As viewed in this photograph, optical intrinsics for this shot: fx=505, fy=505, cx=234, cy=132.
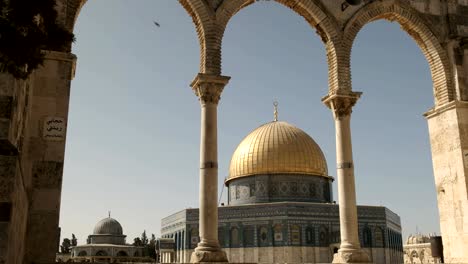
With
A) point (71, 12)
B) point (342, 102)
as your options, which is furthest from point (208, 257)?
point (71, 12)

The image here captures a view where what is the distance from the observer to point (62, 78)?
9.16 metres

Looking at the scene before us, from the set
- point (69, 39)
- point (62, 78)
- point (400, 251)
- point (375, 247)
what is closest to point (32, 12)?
point (69, 39)

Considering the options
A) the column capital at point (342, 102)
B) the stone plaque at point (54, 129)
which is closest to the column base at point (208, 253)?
the stone plaque at point (54, 129)

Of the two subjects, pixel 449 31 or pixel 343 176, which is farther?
pixel 449 31

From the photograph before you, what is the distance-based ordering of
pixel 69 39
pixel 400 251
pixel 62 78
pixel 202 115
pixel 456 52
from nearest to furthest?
pixel 69 39 < pixel 62 78 < pixel 202 115 < pixel 456 52 < pixel 400 251

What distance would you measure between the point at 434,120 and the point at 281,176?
20.5 meters

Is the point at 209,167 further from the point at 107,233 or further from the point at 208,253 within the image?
the point at 107,233

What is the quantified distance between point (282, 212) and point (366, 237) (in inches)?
245

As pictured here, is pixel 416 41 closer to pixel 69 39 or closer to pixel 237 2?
pixel 237 2

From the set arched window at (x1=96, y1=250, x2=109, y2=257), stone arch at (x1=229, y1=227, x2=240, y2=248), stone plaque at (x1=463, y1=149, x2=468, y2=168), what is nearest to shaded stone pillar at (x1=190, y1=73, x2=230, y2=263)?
stone plaque at (x1=463, y1=149, x2=468, y2=168)

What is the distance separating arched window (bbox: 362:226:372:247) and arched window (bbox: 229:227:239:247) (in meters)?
8.34

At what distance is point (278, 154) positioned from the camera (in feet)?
108

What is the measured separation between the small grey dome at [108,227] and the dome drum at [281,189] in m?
28.1

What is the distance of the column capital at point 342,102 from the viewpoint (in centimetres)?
1159
